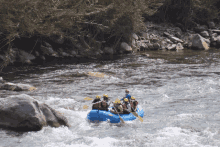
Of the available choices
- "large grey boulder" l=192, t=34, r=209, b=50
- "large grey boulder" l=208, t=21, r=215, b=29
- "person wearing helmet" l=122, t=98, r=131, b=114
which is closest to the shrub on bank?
"large grey boulder" l=192, t=34, r=209, b=50

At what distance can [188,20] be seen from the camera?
29562 mm

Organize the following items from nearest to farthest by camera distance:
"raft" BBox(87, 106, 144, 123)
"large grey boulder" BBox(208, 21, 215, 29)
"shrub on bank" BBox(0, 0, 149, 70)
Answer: "raft" BBox(87, 106, 144, 123) < "shrub on bank" BBox(0, 0, 149, 70) < "large grey boulder" BBox(208, 21, 215, 29)

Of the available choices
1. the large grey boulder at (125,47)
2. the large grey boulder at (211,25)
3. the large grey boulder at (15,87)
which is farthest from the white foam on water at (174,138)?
the large grey boulder at (211,25)

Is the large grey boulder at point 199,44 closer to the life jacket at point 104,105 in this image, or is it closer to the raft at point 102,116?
the life jacket at point 104,105

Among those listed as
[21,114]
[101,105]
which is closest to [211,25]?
[101,105]

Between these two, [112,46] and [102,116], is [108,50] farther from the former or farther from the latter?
[102,116]

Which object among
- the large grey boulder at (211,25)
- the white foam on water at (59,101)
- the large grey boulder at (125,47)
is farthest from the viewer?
the large grey boulder at (211,25)

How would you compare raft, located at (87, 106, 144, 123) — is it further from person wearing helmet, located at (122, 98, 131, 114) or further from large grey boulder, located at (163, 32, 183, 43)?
large grey boulder, located at (163, 32, 183, 43)

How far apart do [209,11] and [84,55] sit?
18507mm

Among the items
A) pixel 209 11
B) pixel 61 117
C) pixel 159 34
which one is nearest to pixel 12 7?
pixel 61 117

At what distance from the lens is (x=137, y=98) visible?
992 centimetres

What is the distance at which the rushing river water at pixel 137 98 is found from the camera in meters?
6.32

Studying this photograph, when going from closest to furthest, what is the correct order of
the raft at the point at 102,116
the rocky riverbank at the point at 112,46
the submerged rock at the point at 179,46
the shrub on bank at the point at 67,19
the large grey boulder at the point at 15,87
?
the raft at the point at 102,116 → the large grey boulder at the point at 15,87 → the shrub on bank at the point at 67,19 → the rocky riverbank at the point at 112,46 → the submerged rock at the point at 179,46

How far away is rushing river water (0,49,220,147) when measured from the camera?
249 inches
